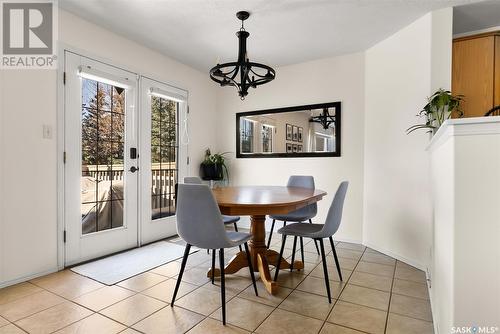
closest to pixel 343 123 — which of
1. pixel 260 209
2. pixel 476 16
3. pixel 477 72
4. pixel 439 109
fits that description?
pixel 439 109

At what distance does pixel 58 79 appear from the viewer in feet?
8.40

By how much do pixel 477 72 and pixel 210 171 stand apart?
351cm

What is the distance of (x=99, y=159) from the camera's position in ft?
9.72

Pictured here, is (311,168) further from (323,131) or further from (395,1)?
(395,1)

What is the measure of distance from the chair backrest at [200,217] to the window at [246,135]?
9.11ft

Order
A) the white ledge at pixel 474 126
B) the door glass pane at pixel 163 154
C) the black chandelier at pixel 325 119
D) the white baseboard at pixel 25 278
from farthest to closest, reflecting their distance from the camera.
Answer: the black chandelier at pixel 325 119, the door glass pane at pixel 163 154, the white baseboard at pixel 25 278, the white ledge at pixel 474 126

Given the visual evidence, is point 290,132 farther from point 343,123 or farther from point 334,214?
point 334,214

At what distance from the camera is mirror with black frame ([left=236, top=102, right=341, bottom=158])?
3795 mm

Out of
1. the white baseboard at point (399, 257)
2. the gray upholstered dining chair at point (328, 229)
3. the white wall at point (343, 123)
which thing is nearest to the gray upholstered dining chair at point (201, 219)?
the gray upholstered dining chair at point (328, 229)

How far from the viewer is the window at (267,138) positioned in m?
4.26

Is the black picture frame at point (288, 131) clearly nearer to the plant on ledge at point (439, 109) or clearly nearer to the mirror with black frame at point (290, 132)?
the mirror with black frame at point (290, 132)

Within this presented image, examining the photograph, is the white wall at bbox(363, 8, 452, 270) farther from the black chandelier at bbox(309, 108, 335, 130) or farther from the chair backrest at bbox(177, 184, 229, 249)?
the chair backrest at bbox(177, 184, 229, 249)

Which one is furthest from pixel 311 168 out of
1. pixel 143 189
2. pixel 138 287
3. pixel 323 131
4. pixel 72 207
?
pixel 72 207

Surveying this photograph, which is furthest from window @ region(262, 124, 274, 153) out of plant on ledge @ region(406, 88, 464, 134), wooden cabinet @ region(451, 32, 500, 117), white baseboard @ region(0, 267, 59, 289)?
white baseboard @ region(0, 267, 59, 289)
